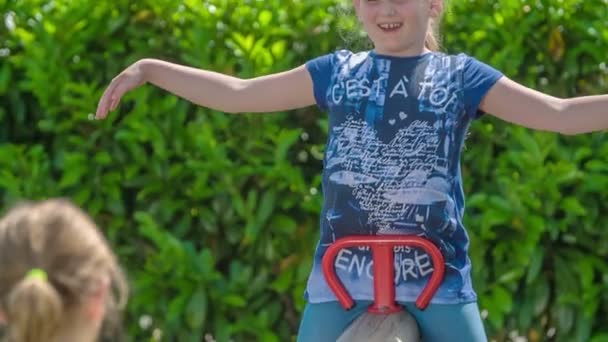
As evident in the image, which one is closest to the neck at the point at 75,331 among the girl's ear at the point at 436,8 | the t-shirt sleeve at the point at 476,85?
the t-shirt sleeve at the point at 476,85

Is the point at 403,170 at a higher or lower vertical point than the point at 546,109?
lower

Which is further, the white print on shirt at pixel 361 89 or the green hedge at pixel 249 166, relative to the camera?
the green hedge at pixel 249 166

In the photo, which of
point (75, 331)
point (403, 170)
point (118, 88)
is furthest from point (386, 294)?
point (75, 331)

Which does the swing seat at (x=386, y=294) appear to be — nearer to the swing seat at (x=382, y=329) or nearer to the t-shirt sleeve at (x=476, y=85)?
the swing seat at (x=382, y=329)

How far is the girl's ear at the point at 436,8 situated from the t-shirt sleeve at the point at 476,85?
0.25 m

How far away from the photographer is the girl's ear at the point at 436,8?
14.9 feet

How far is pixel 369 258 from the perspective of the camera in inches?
170

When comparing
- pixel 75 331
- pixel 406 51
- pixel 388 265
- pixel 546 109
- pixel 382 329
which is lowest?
pixel 382 329

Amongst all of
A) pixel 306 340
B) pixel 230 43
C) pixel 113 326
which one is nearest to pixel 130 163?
pixel 230 43

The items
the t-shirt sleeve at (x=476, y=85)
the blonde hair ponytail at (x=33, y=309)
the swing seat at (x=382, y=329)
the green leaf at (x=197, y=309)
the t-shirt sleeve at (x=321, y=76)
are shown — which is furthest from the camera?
the green leaf at (x=197, y=309)

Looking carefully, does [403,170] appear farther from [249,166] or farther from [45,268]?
[249,166]

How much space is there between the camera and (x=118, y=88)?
14.9 ft

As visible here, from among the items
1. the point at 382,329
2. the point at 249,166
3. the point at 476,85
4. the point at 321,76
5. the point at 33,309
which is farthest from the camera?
the point at 249,166

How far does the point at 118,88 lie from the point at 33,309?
164 centimetres
